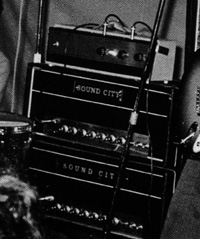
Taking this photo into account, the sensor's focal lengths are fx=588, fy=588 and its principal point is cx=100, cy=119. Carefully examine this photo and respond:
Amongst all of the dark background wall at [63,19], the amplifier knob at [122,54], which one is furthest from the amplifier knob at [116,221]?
the dark background wall at [63,19]

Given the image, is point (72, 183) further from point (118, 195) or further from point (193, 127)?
point (193, 127)

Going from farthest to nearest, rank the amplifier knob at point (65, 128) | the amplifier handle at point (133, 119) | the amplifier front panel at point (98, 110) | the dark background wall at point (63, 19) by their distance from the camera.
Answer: the dark background wall at point (63, 19) < the amplifier knob at point (65, 128) < the amplifier front panel at point (98, 110) < the amplifier handle at point (133, 119)

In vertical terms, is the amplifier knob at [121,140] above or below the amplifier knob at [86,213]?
above

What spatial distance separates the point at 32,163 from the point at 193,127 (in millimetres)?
919

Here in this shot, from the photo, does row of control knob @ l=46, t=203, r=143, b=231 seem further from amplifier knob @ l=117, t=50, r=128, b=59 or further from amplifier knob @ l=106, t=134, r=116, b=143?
amplifier knob @ l=117, t=50, r=128, b=59

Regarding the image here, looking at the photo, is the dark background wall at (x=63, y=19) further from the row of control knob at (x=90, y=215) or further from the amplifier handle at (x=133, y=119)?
the row of control knob at (x=90, y=215)

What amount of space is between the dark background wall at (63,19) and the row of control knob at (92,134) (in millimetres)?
741

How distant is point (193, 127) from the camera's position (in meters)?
2.61

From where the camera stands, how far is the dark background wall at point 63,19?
345 cm

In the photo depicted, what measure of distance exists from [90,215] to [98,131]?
0.42 m

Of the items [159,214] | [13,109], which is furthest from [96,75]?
[13,109]

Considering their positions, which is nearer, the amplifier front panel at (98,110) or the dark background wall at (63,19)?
the amplifier front panel at (98,110)

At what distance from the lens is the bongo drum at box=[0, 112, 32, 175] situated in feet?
6.98

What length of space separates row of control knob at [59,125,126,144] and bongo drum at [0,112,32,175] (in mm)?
449
